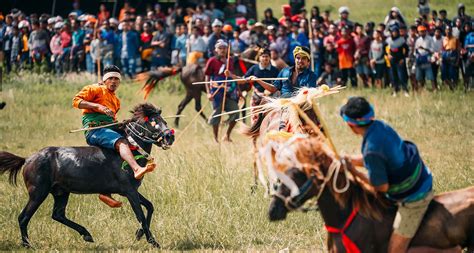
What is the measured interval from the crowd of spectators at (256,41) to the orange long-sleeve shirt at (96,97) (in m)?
5.98

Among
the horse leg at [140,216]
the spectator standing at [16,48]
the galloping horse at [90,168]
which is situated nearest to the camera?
the horse leg at [140,216]

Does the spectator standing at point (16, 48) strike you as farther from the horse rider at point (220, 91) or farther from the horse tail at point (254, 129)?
the horse tail at point (254, 129)

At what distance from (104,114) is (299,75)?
2.76m

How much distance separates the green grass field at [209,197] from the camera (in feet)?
33.8

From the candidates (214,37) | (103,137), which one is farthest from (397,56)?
(103,137)

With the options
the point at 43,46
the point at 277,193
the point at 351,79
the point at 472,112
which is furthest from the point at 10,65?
the point at 277,193

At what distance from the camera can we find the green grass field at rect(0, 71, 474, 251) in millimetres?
10289

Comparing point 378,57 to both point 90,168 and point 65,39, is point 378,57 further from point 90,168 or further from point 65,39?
point 90,168

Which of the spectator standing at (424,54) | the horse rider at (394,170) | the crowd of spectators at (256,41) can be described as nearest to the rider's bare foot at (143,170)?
the horse rider at (394,170)

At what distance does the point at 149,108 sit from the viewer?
1073cm

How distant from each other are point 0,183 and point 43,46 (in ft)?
51.5

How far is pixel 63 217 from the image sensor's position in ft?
35.2

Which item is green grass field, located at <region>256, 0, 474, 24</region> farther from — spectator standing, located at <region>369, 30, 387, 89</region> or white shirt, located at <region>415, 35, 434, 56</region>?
white shirt, located at <region>415, 35, 434, 56</region>

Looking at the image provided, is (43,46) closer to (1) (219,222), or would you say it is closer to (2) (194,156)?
(2) (194,156)
